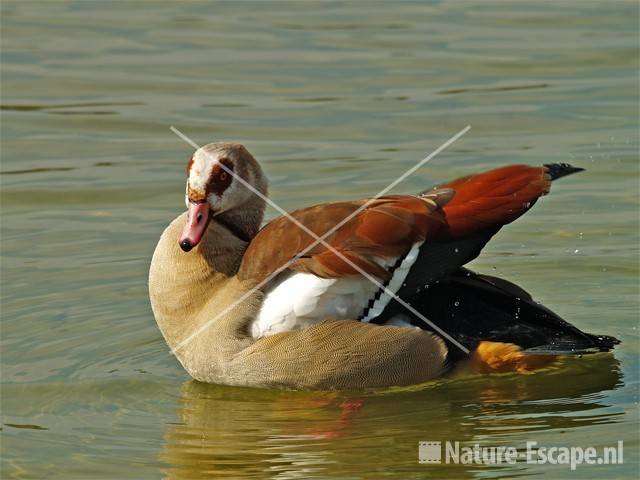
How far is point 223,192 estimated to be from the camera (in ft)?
28.7

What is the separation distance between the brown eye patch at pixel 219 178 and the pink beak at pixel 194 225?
106mm

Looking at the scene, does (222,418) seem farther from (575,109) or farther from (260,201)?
(575,109)

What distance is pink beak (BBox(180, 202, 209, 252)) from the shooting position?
8.46 meters

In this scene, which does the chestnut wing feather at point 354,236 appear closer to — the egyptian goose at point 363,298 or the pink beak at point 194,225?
the egyptian goose at point 363,298

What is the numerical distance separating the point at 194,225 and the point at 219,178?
1.10 feet

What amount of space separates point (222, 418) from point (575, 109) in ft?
23.1

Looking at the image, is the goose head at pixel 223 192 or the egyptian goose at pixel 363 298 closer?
the egyptian goose at pixel 363 298

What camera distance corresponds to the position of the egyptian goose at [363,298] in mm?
8289

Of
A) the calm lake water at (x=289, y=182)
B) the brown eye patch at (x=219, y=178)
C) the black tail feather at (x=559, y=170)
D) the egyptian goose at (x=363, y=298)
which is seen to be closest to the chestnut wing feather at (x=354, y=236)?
the egyptian goose at (x=363, y=298)

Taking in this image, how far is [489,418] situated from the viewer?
→ 8055 mm

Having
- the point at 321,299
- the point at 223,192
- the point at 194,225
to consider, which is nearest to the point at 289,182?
the point at 223,192

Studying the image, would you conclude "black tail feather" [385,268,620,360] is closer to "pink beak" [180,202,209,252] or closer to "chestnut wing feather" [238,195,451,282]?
"chestnut wing feather" [238,195,451,282]

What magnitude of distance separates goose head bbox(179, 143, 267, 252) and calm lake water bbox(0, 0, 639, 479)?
971 millimetres

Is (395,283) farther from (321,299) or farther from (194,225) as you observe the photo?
(194,225)
